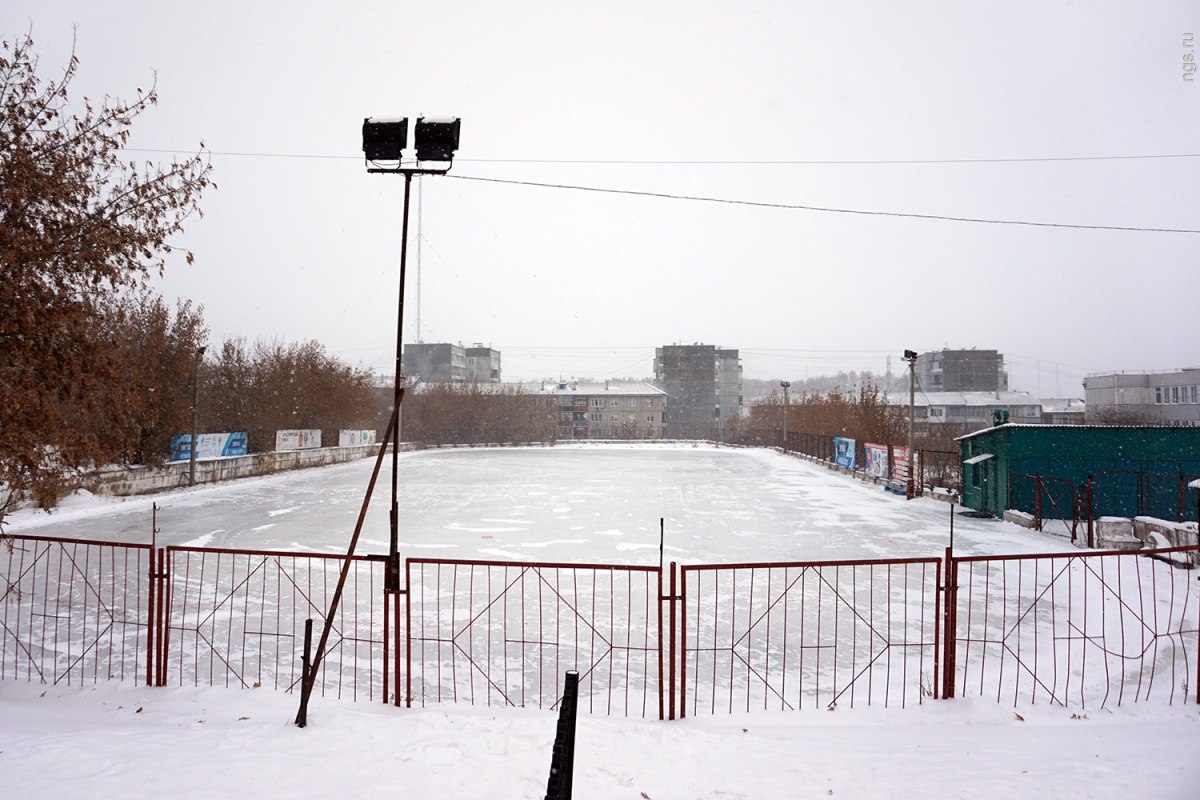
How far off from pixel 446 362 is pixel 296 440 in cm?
8791

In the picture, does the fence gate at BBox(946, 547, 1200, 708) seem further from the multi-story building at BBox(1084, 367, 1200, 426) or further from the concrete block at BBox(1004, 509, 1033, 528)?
the multi-story building at BBox(1084, 367, 1200, 426)

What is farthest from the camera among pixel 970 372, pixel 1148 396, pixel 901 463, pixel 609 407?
pixel 970 372

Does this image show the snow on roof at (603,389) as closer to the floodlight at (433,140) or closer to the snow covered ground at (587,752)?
the floodlight at (433,140)

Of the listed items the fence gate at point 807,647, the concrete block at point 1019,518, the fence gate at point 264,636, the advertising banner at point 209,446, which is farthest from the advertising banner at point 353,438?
the concrete block at point 1019,518

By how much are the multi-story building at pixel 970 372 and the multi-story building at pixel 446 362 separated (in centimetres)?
7522

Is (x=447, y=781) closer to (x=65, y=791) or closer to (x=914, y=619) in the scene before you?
(x=65, y=791)

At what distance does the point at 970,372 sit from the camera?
103250mm

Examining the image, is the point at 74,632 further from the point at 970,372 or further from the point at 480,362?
the point at 480,362

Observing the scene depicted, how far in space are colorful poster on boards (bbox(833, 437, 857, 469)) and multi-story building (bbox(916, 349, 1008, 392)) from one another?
80.5 metres

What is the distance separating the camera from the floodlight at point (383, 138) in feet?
21.8

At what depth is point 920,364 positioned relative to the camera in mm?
115812

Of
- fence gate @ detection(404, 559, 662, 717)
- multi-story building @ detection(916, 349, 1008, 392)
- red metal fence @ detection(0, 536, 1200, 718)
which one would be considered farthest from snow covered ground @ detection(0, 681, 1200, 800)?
multi-story building @ detection(916, 349, 1008, 392)

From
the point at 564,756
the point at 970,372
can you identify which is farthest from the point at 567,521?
the point at 970,372

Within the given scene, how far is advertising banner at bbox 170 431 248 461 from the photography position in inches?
1006
